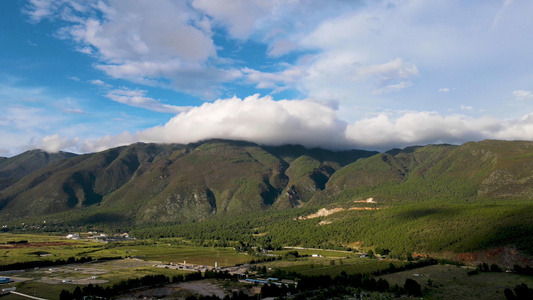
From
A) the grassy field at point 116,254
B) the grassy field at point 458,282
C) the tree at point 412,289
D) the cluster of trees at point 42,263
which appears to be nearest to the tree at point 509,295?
the grassy field at point 458,282

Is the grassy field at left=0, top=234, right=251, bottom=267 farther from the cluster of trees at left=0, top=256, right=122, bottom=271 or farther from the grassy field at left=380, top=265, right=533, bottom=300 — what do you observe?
the grassy field at left=380, top=265, right=533, bottom=300

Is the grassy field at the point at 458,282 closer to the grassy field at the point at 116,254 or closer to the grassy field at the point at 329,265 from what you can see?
the grassy field at the point at 329,265

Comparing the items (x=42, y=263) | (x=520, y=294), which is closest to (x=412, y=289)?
(x=520, y=294)

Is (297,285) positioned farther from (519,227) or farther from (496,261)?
(519,227)

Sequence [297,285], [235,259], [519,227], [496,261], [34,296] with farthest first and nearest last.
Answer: [235,259] < [519,227] < [496,261] < [297,285] < [34,296]

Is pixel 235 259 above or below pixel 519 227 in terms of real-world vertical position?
below

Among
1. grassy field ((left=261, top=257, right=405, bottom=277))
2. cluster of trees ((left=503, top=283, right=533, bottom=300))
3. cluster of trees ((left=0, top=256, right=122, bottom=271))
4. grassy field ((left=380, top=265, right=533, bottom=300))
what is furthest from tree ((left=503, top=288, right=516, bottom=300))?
cluster of trees ((left=0, top=256, right=122, bottom=271))

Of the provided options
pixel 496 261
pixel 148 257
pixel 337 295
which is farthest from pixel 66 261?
pixel 496 261
